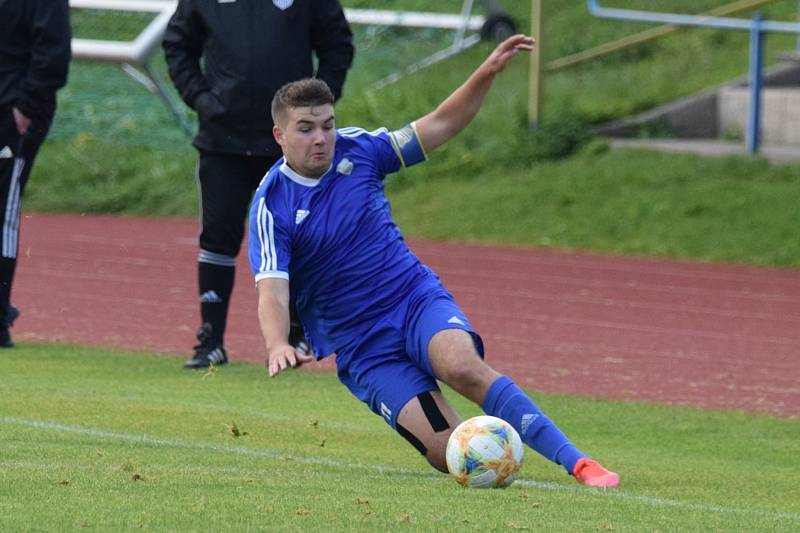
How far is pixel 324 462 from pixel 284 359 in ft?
4.45

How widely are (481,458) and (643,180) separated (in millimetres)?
13778

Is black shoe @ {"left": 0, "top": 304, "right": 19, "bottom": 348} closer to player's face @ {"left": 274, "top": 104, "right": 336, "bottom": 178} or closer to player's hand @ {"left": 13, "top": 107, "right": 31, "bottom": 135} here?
player's hand @ {"left": 13, "top": 107, "right": 31, "bottom": 135}

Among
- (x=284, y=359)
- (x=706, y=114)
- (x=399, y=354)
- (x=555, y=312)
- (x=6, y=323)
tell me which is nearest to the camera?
(x=284, y=359)

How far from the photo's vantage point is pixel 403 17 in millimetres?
26031

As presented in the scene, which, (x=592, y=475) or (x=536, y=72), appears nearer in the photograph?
(x=592, y=475)

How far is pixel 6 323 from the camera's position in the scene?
11.1 metres

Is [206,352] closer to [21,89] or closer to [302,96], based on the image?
[21,89]

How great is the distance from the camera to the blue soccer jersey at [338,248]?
7.48 metres

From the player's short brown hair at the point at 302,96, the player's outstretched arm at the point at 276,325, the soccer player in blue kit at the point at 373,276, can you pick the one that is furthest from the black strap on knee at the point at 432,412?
the player's short brown hair at the point at 302,96

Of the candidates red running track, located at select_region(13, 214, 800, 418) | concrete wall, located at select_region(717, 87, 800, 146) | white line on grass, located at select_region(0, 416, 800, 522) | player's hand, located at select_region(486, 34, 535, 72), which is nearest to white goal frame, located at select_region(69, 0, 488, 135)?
red running track, located at select_region(13, 214, 800, 418)

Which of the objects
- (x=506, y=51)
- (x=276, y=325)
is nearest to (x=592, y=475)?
(x=276, y=325)

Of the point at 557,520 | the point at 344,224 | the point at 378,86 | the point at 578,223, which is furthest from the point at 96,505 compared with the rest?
the point at 378,86

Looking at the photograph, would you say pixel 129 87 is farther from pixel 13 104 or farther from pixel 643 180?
pixel 13 104

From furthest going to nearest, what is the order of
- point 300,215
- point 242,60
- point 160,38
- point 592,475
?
point 160,38, point 242,60, point 300,215, point 592,475
